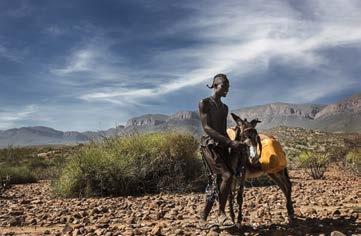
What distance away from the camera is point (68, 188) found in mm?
14484

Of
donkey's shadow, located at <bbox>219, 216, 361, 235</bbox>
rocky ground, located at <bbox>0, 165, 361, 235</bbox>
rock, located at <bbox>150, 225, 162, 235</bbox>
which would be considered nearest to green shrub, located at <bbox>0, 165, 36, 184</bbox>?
rocky ground, located at <bbox>0, 165, 361, 235</bbox>

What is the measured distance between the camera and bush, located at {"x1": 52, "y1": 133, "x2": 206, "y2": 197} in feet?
47.5

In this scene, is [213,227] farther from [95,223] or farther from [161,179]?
[161,179]

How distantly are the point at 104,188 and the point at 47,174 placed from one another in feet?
37.6

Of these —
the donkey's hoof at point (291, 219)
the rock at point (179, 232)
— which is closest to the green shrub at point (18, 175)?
the rock at point (179, 232)

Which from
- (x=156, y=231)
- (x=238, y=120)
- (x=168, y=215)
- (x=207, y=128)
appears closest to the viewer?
(x=207, y=128)

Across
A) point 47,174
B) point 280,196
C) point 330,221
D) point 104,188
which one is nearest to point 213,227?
point 330,221

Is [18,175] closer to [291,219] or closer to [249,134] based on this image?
[291,219]

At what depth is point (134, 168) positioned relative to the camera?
577 inches

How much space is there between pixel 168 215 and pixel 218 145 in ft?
8.85

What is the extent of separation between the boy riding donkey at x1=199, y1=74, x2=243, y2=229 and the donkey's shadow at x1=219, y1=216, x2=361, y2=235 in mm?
419

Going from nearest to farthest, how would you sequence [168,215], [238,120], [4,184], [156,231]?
[156,231], [238,120], [168,215], [4,184]

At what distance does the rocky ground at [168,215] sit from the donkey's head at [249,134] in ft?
3.68

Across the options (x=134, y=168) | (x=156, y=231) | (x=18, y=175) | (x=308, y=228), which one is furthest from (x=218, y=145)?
(x=18, y=175)
